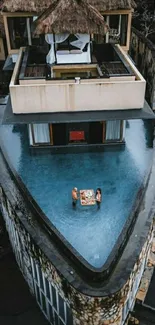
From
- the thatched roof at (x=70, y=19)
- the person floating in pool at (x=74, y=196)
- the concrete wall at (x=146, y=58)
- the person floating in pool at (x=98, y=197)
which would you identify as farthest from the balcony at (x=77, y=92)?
the concrete wall at (x=146, y=58)

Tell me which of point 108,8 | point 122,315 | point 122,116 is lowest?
point 122,315

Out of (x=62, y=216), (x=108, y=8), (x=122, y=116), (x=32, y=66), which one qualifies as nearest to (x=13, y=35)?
(x=32, y=66)

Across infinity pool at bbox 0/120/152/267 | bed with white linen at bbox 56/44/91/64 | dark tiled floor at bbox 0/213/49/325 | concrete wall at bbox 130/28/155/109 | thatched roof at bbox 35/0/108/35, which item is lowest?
dark tiled floor at bbox 0/213/49/325

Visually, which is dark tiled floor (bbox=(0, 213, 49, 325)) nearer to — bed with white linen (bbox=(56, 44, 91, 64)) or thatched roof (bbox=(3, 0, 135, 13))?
bed with white linen (bbox=(56, 44, 91, 64))

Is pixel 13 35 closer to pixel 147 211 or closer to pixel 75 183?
pixel 75 183

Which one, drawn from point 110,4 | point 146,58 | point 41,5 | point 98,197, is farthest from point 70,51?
point 146,58

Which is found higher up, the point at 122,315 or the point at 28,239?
the point at 28,239

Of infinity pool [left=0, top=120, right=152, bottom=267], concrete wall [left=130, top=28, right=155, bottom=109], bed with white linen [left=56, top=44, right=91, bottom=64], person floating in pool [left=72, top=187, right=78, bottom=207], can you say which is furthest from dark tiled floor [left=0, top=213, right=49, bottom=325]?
concrete wall [left=130, top=28, right=155, bottom=109]
